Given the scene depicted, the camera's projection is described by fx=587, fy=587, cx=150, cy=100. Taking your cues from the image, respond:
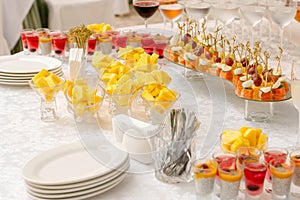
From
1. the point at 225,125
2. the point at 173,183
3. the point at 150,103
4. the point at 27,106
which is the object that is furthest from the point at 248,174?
the point at 27,106

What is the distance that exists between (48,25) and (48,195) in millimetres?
2856

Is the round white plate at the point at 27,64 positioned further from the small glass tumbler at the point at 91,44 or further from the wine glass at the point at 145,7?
the wine glass at the point at 145,7

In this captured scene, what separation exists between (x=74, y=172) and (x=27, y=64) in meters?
0.95

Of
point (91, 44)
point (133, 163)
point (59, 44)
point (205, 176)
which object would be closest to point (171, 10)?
point (91, 44)

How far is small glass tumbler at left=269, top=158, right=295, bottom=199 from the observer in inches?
50.7

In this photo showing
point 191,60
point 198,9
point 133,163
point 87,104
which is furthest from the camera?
point 198,9

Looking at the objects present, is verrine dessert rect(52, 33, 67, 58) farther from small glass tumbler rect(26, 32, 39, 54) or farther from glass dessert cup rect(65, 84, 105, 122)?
glass dessert cup rect(65, 84, 105, 122)

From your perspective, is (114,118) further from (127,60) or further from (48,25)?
(48,25)


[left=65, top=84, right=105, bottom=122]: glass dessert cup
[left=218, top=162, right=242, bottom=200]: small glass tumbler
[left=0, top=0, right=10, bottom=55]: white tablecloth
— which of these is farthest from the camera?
[left=0, top=0, right=10, bottom=55]: white tablecloth

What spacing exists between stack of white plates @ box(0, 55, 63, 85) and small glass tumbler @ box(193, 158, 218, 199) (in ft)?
3.25

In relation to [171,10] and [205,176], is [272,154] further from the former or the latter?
[171,10]

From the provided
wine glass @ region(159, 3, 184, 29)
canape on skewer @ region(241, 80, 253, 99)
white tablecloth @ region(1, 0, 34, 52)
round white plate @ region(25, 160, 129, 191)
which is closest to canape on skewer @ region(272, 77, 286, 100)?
canape on skewer @ region(241, 80, 253, 99)

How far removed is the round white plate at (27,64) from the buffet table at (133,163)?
0.43ft

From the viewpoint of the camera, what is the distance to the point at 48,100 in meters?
1.84
